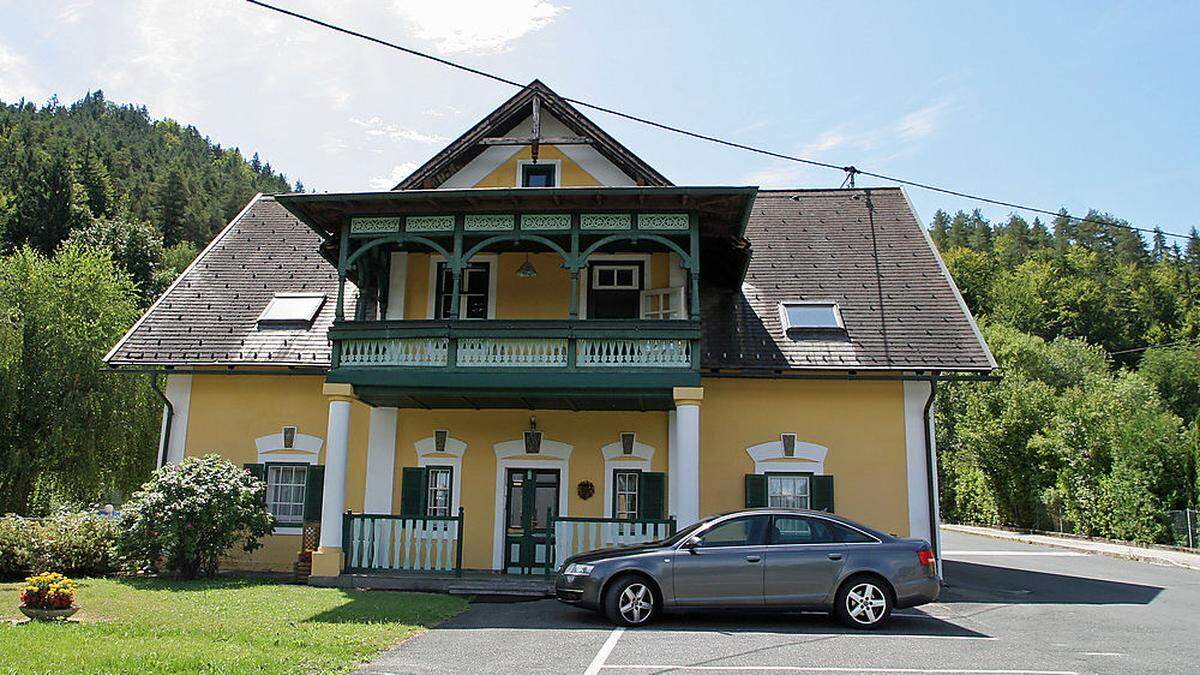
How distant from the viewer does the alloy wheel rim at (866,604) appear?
10836mm

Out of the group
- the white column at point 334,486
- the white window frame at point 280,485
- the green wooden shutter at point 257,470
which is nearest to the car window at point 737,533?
the white column at point 334,486

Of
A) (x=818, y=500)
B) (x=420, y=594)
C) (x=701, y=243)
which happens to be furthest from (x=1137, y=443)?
(x=420, y=594)

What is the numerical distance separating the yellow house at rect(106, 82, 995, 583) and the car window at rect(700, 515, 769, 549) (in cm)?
280

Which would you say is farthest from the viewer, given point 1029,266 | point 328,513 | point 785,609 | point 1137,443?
point 1029,266

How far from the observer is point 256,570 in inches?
659

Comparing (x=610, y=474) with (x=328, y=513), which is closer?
(x=328, y=513)

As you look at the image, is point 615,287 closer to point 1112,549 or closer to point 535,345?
point 535,345

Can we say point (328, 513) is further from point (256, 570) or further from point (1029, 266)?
point (1029, 266)

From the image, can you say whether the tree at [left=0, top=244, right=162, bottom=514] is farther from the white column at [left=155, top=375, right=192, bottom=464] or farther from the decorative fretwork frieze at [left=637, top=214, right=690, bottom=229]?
the decorative fretwork frieze at [left=637, top=214, right=690, bottom=229]

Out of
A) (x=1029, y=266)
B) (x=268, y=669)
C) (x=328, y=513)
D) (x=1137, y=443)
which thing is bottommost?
(x=268, y=669)

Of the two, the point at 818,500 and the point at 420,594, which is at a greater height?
the point at 818,500

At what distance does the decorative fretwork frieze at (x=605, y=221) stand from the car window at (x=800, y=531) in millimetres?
6068

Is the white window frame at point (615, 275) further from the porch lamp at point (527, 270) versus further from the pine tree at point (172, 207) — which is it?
the pine tree at point (172, 207)

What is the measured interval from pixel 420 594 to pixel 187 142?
401 ft
